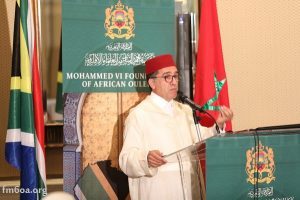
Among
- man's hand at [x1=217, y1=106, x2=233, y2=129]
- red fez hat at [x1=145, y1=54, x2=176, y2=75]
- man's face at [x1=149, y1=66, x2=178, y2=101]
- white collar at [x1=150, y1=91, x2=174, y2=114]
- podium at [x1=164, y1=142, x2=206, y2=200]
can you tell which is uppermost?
red fez hat at [x1=145, y1=54, x2=176, y2=75]

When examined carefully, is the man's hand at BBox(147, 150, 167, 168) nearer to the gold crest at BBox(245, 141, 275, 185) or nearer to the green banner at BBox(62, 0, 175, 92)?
the gold crest at BBox(245, 141, 275, 185)

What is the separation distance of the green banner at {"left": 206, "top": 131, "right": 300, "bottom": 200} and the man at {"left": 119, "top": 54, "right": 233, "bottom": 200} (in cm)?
59

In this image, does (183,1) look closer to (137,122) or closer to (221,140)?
(137,122)

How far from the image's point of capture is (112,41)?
3.31 meters

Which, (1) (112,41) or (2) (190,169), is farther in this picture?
(1) (112,41)

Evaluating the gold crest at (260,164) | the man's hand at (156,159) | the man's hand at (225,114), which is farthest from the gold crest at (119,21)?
the gold crest at (260,164)

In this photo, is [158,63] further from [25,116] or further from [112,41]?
[25,116]

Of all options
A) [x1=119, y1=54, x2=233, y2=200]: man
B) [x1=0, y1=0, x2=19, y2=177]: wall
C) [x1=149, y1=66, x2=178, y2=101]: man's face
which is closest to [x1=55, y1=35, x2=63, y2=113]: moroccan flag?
[x1=0, y1=0, x2=19, y2=177]: wall

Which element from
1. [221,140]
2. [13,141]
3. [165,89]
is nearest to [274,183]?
[221,140]

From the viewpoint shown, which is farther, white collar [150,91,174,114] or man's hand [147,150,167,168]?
white collar [150,91,174,114]

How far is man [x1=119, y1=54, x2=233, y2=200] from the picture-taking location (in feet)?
9.18

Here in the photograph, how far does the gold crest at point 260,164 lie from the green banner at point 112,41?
1.37 metres

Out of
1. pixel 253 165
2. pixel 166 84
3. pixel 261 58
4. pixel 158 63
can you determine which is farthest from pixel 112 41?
pixel 261 58

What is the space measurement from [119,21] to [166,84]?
2.04 feet
